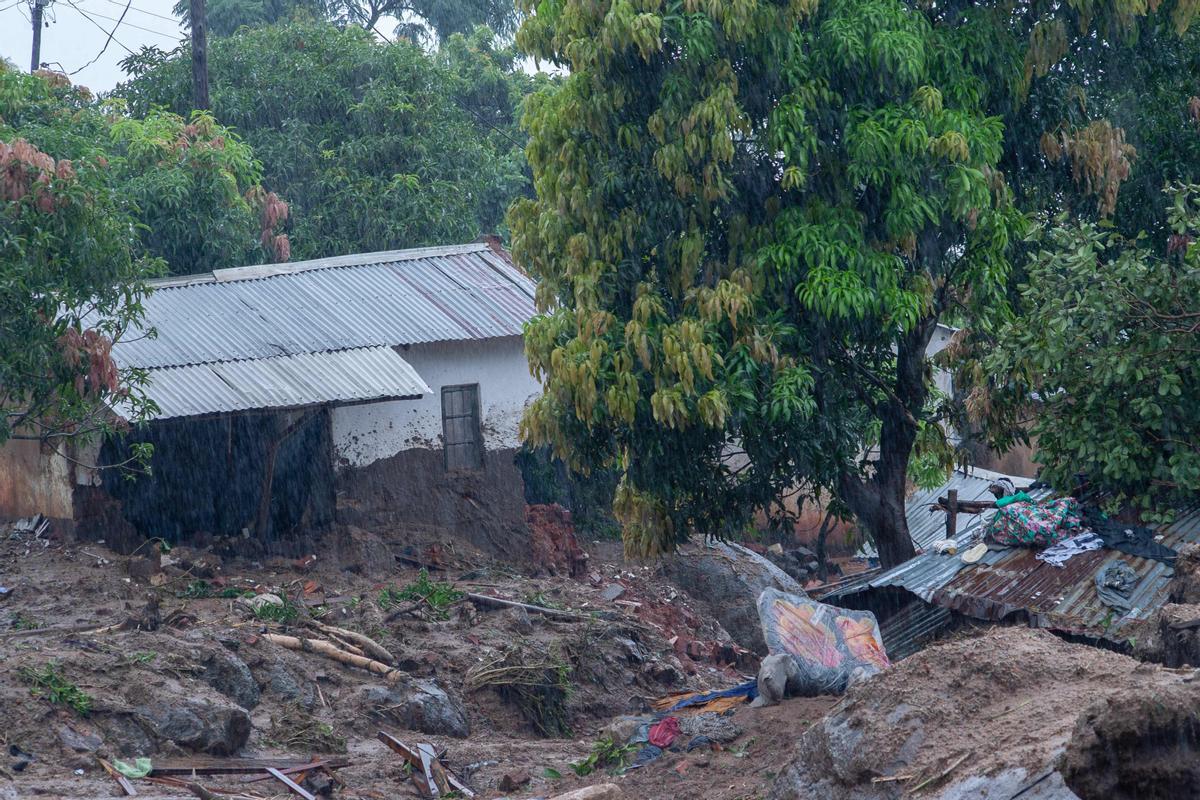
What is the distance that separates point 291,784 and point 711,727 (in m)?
3.03

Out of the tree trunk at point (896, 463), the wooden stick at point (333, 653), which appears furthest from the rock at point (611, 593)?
the tree trunk at point (896, 463)

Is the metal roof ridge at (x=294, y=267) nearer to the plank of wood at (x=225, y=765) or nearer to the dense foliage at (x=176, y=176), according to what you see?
the dense foliage at (x=176, y=176)

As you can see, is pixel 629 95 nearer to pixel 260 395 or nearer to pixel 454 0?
pixel 260 395

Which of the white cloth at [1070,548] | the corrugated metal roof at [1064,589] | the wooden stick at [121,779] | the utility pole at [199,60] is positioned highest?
the utility pole at [199,60]

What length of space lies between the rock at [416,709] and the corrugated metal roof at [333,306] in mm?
5432

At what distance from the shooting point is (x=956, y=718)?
5.90 metres

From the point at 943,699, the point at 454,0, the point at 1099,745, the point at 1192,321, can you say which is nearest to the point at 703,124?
the point at 1192,321

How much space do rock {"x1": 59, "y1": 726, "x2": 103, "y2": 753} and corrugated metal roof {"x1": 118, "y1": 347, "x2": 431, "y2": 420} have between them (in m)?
4.74

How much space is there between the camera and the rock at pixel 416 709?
36.2ft

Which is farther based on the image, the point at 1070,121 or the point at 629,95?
the point at 1070,121

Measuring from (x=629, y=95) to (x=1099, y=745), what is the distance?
636 centimetres

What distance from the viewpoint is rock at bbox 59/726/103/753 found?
9.03 m

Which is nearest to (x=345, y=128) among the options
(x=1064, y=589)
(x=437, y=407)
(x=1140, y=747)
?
(x=437, y=407)

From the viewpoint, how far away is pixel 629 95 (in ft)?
31.4
